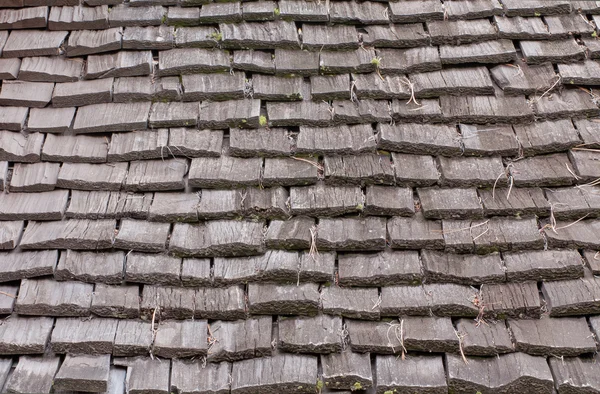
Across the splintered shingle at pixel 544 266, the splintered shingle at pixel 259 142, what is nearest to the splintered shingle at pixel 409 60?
the splintered shingle at pixel 259 142

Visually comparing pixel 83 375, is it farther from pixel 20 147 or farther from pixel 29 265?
pixel 20 147

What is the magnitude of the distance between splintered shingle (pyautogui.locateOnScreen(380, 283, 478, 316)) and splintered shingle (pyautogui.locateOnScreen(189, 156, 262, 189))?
33.3 inches

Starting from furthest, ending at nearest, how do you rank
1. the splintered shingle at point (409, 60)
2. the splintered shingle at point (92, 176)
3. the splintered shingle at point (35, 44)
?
the splintered shingle at point (35, 44) → the splintered shingle at point (409, 60) → the splintered shingle at point (92, 176)

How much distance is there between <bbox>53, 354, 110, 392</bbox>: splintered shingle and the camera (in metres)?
2.28

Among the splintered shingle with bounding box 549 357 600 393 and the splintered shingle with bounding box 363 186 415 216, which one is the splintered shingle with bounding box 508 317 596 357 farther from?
the splintered shingle with bounding box 363 186 415 216

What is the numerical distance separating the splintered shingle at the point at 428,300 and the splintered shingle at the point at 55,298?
54.5 inches

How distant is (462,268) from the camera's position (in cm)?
241

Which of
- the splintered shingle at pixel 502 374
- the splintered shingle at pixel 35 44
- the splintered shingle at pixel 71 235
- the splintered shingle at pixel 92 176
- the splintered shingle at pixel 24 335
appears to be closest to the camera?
the splintered shingle at pixel 502 374

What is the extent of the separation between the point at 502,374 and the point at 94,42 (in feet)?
8.75

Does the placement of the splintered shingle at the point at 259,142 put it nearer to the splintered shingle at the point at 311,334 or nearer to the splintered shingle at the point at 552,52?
the splintered shingle at the point at 311,334

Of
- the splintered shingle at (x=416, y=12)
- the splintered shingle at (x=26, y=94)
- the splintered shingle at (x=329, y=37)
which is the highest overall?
the splintered shingle at (x=416, y=12)

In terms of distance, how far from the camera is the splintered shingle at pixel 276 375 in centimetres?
225

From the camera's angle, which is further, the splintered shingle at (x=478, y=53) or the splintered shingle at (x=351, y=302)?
the splintered shingle at (x=478, y=53)

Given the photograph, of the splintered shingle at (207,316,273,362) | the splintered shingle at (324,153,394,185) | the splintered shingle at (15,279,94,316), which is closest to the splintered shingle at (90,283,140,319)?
the splintered shingle at (15,279,94,316)
